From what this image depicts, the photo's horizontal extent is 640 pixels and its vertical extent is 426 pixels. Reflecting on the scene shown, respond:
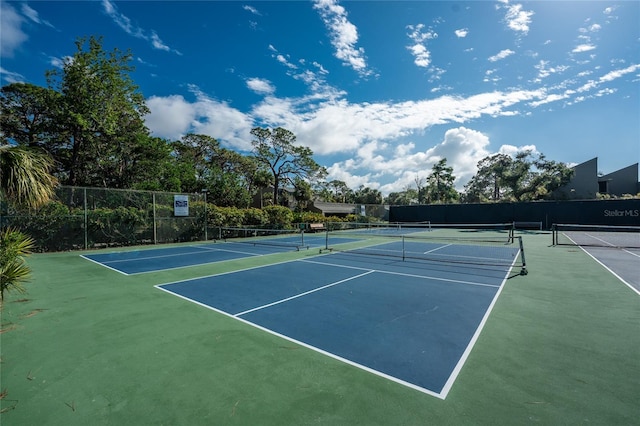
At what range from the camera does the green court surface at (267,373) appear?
2727 millimetres

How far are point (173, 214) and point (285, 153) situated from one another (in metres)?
21.8

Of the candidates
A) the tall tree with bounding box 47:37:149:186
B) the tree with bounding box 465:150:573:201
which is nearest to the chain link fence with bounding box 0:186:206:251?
the tall tree with bounding box 47:37:149:186

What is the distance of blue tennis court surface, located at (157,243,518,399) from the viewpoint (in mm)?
Result: 3775

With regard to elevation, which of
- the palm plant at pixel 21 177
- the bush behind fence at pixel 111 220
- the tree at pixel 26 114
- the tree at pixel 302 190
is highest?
the tree at pixel 26 114

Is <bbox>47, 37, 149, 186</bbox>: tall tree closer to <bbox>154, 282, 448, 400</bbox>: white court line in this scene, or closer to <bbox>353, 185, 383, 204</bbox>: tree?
<bbox>154, 282, 448, 400</bbox>: white court line

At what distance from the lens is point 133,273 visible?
30.3 ft

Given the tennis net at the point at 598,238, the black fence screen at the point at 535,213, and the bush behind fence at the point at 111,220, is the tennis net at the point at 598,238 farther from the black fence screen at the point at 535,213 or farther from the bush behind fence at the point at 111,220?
the bush behind fence at the point at 111,220

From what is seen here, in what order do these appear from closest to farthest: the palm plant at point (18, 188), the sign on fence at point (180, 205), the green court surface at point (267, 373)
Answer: the green court surface at point (267, 373) < the palm plant at point (18, 188) < the sign on fence at point (180, 205)

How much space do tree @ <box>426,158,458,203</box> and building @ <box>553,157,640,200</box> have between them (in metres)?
15.2

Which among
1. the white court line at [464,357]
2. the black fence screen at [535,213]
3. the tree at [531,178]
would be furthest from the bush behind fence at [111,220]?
the tree at [531,178]

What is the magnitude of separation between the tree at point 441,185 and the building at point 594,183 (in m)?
15.2

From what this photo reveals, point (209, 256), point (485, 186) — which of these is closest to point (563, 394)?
point (209, 256)

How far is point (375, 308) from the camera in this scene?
573cm

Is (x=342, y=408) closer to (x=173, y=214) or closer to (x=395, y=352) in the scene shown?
(x=395, y=352)
